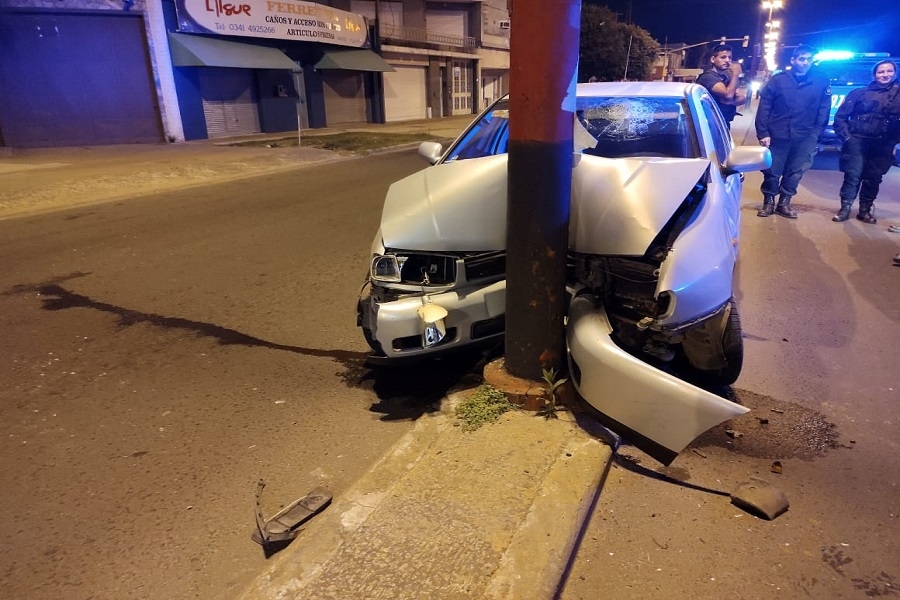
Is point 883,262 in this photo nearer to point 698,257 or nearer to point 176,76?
point 698,257

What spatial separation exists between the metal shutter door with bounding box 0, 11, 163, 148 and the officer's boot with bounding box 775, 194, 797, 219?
701 inches

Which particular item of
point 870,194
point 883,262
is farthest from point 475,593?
point 870,194

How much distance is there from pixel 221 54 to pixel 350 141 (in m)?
5.28

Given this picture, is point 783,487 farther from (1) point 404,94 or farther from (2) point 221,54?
(1) point 404,94

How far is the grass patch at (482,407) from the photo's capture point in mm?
3156

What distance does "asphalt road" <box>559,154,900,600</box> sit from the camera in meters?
2.33

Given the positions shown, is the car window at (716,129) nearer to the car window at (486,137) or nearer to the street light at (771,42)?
the car window at (486,137)

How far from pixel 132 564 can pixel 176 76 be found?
20.0m

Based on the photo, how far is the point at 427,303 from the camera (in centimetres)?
329

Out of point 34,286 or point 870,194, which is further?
point 870,194

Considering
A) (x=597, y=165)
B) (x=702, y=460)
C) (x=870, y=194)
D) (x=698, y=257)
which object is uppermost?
(x=597, y=165)

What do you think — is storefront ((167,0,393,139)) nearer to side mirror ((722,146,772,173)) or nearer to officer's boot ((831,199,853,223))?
officer's boot ((831,199,853,223))

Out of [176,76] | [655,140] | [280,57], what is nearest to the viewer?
[655,140]

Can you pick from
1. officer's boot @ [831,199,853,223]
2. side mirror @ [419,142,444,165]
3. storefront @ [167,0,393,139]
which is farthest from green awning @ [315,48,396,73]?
side mirror @ [419,142,444,165]
